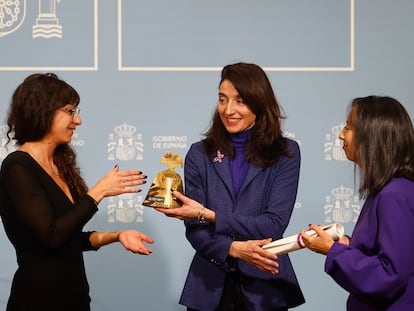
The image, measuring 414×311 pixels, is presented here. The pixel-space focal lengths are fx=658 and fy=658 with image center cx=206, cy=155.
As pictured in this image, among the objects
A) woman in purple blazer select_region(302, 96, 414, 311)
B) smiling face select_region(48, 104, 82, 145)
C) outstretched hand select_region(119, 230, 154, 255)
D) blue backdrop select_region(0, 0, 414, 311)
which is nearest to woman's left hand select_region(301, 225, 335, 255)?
woman in purple blazer select_region(302, 96, 414, 311)

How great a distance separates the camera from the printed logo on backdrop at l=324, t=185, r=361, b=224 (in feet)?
11.3

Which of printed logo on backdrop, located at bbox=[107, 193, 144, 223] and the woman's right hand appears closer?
the woman's right hand

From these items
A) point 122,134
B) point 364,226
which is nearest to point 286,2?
point 122,134

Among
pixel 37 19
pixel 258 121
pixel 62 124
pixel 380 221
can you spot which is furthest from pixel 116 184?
pixel 37 19

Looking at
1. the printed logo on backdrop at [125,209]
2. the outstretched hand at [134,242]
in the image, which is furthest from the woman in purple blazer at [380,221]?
the printed logo on backdrop at [125,209]

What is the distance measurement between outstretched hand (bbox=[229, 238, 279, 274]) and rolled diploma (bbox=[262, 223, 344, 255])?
0.8 inches

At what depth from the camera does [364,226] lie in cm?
191

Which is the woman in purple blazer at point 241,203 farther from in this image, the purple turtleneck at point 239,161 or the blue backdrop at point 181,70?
the blue backdrop at point 181,70

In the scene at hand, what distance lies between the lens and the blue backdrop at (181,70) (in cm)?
339

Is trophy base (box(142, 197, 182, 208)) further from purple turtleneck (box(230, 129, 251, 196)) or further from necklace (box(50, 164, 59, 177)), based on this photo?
necklace (box(50, 164, 59, 177))

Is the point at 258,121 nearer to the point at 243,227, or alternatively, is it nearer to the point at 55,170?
the point at 243,227

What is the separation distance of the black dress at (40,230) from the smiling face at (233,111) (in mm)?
550

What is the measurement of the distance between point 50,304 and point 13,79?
65.2 inches

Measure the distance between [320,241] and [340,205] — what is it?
1522 mm
